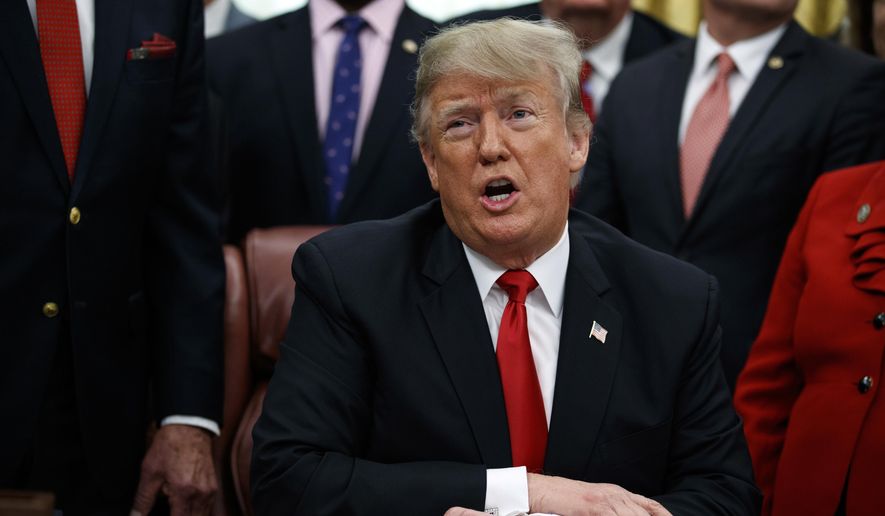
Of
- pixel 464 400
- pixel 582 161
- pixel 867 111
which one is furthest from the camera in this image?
pixel 867 111

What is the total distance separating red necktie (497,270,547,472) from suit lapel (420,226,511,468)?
0.07 feet

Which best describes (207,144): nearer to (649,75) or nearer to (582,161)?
(582,161)

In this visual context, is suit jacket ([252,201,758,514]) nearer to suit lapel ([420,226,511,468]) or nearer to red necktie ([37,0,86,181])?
suit lapel ([420,226,511,468])

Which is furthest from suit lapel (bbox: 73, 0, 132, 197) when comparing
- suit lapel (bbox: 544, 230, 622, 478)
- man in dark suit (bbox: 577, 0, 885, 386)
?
man in dark suit (bbox: 577, 0, 885, 386)

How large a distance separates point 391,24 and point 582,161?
118 cm

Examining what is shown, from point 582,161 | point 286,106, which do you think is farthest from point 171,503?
point 286,106

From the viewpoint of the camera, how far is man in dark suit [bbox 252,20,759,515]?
80.3 inches

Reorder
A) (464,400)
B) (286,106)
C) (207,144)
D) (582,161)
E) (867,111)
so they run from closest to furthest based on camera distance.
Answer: (464,400) → (582,161) → (207,144) → (867,111) → (286,106)

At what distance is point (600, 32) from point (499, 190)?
1659 millimetres

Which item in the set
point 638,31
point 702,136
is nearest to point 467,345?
point 702,136

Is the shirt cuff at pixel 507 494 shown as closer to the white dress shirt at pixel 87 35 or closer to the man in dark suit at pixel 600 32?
the white dress shirt at pixel 87 35

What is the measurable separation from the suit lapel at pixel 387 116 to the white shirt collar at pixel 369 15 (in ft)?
0.14

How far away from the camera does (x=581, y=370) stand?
214 centimetres

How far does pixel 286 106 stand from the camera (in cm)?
323
